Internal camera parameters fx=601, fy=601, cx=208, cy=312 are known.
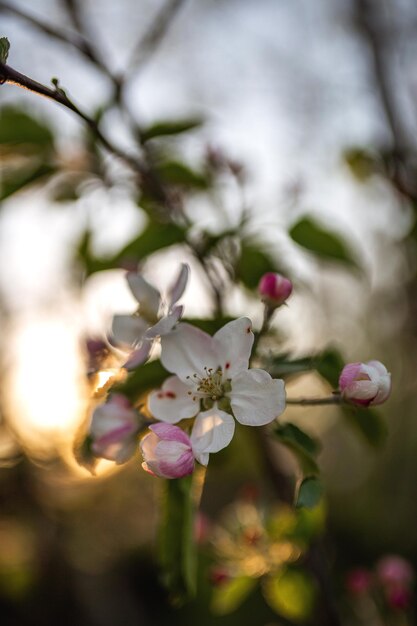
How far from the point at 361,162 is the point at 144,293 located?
0.89m

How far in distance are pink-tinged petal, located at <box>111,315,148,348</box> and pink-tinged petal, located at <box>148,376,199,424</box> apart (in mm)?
123

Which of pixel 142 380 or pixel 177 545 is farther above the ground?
pixel 142 380

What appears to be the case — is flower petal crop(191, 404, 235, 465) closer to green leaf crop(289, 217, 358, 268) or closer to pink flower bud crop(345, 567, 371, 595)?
green leaf crop(289, 217, 358, 268)

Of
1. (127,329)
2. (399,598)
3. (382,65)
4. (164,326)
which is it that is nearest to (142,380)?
(127,329)

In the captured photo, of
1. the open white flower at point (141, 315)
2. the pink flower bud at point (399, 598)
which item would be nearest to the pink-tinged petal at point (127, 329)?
the open white flower at point (141, 315)

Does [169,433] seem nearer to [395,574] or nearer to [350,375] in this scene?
[350,375]

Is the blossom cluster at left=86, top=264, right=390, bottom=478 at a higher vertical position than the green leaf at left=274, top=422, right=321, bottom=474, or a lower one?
higher

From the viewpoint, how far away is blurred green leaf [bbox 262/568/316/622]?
109cm

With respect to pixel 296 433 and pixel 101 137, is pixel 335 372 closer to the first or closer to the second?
pixel 296 433

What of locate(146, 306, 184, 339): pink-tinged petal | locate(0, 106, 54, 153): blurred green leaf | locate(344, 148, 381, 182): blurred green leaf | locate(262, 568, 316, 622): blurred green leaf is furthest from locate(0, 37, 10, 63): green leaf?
locate(344, 148, 381, 182): blurred green leaf

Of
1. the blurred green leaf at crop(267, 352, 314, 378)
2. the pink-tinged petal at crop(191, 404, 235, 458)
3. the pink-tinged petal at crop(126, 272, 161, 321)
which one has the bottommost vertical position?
the blurred green leaf at crop(267, 352, 314, 378)

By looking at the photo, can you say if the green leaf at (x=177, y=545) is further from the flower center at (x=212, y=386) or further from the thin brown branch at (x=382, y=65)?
the thin brown branch at (x=382, y=65)

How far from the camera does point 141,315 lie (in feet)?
2.69


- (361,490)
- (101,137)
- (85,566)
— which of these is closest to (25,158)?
(101,137)
